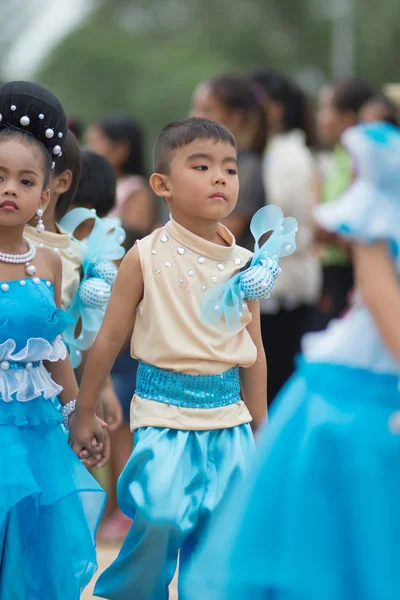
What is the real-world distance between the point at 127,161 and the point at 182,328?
3.47 metres

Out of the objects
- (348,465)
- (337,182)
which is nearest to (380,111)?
(337,182)

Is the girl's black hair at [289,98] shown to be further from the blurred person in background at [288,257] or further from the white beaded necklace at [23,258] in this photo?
the white beaded necklace at [23,258]

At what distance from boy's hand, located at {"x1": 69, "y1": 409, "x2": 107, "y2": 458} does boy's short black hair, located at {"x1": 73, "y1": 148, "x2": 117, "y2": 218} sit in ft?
3.92

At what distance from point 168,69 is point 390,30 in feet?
30.0

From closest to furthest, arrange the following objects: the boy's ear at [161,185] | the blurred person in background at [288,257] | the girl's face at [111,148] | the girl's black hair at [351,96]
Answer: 1. the boy's ear at [161,185]
2. the blurred person in background at [288,257]
3. the girl's face at [111,148]
4. the girl's black hair at [351,96]

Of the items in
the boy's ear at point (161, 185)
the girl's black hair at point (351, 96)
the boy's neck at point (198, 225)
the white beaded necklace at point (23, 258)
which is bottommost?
the girl's black hair at point (351, 96)

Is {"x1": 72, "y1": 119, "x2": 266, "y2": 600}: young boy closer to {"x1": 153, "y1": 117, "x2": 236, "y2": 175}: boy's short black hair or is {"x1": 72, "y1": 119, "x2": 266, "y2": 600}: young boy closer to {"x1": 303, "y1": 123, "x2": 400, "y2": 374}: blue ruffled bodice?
{"x1": 153, "y1": 117, "x2": 236, "y2": 175}: boy's short black hair

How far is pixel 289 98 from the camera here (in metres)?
Result: 7.36

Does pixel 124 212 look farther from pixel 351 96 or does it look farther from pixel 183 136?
pixel 183 136

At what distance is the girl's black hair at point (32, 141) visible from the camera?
3.81 meters

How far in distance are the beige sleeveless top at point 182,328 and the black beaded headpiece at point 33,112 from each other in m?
0.49

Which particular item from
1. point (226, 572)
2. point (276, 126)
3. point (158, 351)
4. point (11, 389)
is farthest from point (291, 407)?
point (276, 126)

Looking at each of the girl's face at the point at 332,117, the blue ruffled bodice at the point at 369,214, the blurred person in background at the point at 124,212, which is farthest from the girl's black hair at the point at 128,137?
the blue ruffled bodice at the point at 369,214

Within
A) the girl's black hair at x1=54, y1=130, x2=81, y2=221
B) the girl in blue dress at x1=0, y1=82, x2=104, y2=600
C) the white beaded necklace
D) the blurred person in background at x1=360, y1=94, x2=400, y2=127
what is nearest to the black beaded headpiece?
the girl in blue dress at x1=0, y1=82, x2=104, y2=600
